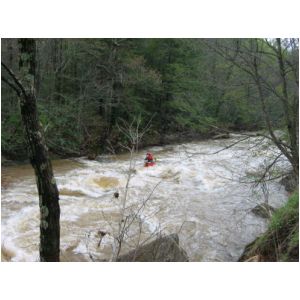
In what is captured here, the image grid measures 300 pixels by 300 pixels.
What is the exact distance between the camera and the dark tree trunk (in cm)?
318

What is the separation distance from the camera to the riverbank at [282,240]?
3.55m

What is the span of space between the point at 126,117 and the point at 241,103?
11064mm

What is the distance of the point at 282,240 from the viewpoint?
4.06 meters

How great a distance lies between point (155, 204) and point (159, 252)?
3887mm

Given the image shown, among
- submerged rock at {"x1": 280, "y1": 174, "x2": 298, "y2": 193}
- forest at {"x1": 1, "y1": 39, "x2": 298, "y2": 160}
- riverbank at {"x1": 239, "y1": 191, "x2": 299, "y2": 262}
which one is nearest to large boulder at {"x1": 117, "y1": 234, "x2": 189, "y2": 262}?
riverbank at {"x1": 239, "y1": 191, "x2": 299, "y2": 262}

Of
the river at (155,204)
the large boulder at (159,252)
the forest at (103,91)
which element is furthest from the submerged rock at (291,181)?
the large boulder at (159,252)

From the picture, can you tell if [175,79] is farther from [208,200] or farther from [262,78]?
[262,78]

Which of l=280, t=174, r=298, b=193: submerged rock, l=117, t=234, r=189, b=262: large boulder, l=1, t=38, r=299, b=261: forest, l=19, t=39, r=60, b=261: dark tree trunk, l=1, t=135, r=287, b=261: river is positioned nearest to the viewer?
l=19, t=39, r=60, b=261: dark tree trunk

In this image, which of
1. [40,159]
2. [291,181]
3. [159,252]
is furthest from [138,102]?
[40,159]

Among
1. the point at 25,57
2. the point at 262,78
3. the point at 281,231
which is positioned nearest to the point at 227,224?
the point at 281,231

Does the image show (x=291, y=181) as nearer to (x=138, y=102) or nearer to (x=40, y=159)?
(x=40, y=159)

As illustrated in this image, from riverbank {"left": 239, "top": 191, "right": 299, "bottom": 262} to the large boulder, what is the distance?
0.94 m

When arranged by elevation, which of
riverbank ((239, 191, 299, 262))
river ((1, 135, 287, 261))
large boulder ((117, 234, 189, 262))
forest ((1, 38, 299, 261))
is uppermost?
forest ((1, 38, 299, 261))

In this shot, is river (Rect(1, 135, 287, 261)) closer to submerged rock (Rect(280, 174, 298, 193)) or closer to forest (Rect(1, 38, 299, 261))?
forest (Rect(1, 38, 299, 261))
